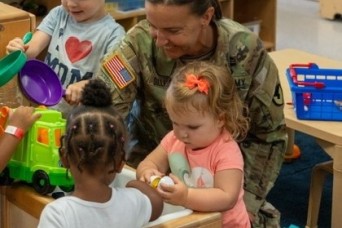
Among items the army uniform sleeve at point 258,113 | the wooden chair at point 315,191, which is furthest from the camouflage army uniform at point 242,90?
the wooden chair at point 315,191

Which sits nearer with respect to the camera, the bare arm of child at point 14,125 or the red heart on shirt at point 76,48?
the bare arm of child at point 14,125

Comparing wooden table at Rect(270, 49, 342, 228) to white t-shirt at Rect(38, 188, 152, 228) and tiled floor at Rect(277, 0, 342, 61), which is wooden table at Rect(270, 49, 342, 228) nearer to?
white t-shirt at Rect(38, 188, 152, 228)

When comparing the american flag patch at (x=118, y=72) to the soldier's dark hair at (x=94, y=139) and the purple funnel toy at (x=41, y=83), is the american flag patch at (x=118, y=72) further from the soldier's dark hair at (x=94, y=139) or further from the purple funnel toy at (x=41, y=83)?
the soldier's dark hair at (x=94, y=139)

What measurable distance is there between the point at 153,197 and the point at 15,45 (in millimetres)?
675

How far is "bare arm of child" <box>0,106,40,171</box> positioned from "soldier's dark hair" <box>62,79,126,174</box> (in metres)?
0.24

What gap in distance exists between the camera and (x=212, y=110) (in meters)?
1.65

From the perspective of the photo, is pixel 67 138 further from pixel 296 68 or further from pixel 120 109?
pixel 296 68

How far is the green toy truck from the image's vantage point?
1.59 m

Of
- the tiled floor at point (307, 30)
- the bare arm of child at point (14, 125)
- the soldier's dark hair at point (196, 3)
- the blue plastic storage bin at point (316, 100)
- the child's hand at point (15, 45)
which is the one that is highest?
the soldier's dark hair at point (196, 3)

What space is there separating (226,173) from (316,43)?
3.77m

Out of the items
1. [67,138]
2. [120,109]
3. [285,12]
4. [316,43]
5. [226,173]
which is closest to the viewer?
[67,138]

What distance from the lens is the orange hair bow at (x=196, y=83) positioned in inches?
64.8

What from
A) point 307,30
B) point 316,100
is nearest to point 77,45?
point 316,100

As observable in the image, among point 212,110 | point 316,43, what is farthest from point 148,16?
point 316,43
